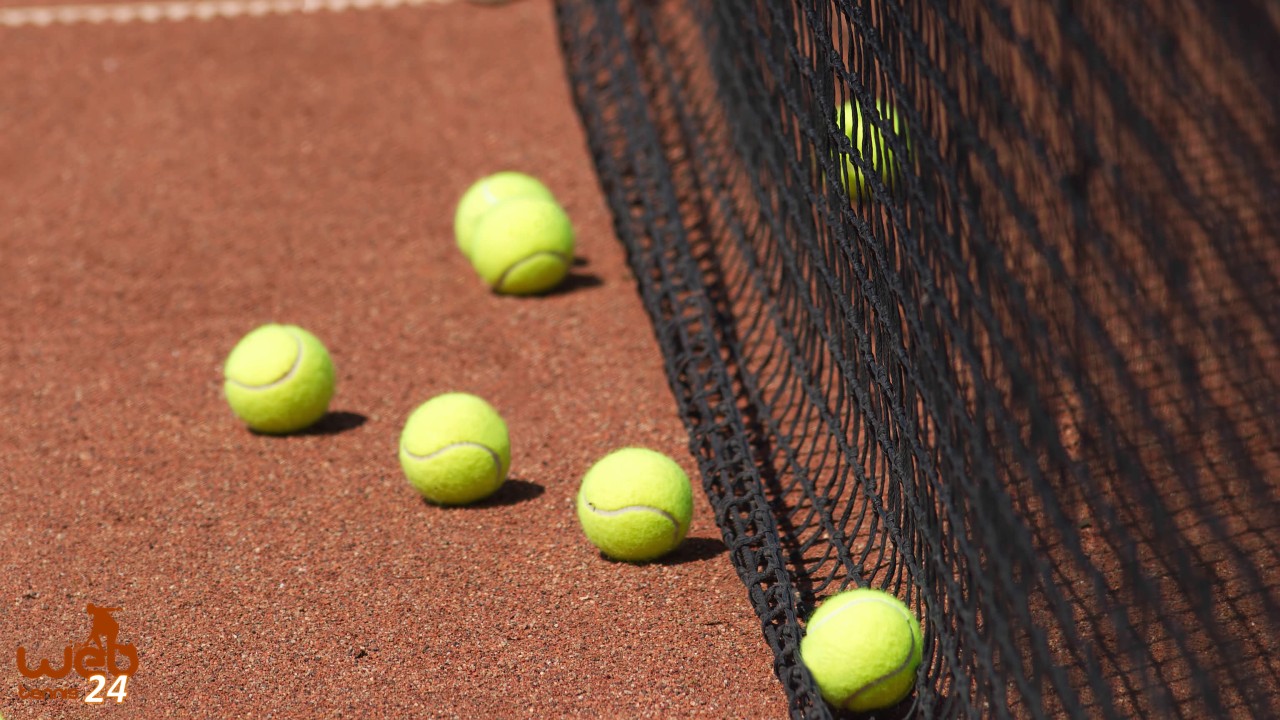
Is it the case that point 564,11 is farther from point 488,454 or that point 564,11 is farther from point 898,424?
point 898,424

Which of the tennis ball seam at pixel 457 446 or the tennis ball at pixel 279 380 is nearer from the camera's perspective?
the tennis ball seam at pixel 457 446

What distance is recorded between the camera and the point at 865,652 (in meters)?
3.40

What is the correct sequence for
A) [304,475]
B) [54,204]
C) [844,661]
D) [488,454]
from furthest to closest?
1. [54,204]
2. [304,475]
3. [488,454]
4. [844,661]

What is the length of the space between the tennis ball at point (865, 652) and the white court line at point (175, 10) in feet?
18.6

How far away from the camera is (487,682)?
3.65 metres

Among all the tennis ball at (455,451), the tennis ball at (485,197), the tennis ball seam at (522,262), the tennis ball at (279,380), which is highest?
the tennis ball at (485,197)

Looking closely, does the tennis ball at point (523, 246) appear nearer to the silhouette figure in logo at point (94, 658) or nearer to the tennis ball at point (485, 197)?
the tennis ball at point (485, 197)

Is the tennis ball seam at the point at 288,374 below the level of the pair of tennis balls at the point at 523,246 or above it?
below

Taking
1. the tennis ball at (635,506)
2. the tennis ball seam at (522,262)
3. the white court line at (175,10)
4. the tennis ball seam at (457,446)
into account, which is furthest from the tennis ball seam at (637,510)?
the white court line at (175,10)

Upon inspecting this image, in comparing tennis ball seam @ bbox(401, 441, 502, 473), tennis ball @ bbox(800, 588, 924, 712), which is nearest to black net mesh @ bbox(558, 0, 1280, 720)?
tennis ball @ bbox(800, 588, 924, 712)

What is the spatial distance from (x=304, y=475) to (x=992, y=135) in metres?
3.17

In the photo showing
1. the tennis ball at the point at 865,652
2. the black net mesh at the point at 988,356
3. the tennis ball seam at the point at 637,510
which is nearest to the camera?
the black net mesh at the point at 988,356

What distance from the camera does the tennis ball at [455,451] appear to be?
14.1ft

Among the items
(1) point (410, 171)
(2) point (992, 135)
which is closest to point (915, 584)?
(2) point (992, 135)
